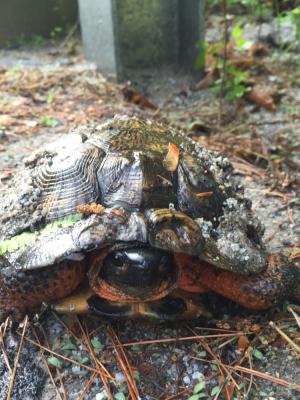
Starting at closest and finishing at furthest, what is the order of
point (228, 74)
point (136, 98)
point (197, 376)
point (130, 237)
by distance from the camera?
point (130, 237) → point (197, 376) → point (136, 98) → point (228, 74)

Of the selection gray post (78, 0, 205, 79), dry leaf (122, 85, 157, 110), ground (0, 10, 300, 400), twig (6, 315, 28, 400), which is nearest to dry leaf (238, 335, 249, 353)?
ground (0, 10, 300, 400)

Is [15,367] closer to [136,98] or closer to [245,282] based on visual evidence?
[245,282]

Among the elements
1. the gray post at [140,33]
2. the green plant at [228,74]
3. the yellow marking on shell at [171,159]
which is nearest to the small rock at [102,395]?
the yellow marking on shell at [171,159]

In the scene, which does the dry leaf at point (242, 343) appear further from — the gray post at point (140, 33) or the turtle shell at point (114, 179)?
the gray post at point (140, 33)

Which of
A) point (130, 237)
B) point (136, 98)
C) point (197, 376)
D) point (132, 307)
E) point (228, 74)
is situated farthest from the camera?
point (228, 74)

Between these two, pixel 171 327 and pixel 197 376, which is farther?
pixel 171 327

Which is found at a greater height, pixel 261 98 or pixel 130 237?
pixel 130 237

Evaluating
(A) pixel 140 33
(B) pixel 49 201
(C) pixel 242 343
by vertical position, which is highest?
(B) pixel 49 201

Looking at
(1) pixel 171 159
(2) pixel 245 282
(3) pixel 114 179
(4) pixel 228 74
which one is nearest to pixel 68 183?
(3) pixel 114 179
